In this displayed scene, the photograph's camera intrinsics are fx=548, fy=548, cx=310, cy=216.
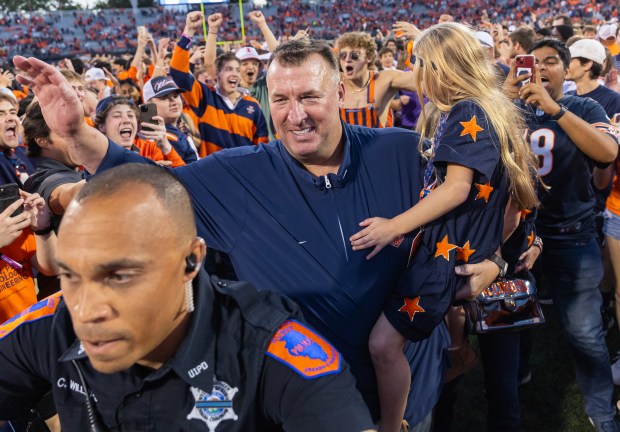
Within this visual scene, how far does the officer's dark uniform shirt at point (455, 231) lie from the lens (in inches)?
85.3

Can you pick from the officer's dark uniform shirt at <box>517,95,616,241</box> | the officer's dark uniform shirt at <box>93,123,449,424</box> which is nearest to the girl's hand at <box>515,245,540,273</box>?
the officer's dark uniform shirt at <box>517,95,616,241</box>

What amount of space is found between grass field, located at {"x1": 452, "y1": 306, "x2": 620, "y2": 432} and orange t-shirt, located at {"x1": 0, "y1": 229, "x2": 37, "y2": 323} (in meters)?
2.72

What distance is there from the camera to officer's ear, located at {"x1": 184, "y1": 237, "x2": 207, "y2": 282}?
4.53 feet

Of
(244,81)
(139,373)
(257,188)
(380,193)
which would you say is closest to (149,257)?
(139,373)

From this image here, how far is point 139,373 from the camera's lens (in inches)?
55.9

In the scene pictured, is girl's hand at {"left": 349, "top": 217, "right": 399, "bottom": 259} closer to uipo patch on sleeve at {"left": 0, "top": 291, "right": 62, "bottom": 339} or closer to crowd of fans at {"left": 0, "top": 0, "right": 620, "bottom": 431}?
crowd of fans at {"left": 0, "top": 0, "right": 620, "bottom": 431}

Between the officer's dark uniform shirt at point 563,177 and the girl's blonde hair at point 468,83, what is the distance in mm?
884

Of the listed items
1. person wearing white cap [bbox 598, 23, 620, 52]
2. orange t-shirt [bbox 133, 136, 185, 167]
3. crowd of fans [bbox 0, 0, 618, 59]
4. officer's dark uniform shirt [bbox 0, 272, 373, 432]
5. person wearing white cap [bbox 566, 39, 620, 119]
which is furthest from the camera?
crowd of fans [bbox 0, 0, 618, 59]

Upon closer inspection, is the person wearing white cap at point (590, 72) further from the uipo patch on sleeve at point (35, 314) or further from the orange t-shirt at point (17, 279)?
the uipo patch on sleeve at point (35, 314)

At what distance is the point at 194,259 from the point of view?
1.40m

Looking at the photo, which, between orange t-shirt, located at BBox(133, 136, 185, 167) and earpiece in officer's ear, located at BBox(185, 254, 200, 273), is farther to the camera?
orange t-shirt, located at BBox(133, 136, 185, 167)

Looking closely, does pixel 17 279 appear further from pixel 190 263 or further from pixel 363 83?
pixel 363 83

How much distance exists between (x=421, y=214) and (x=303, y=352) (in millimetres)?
956

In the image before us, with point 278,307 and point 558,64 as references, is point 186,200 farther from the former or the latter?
point 558,64
